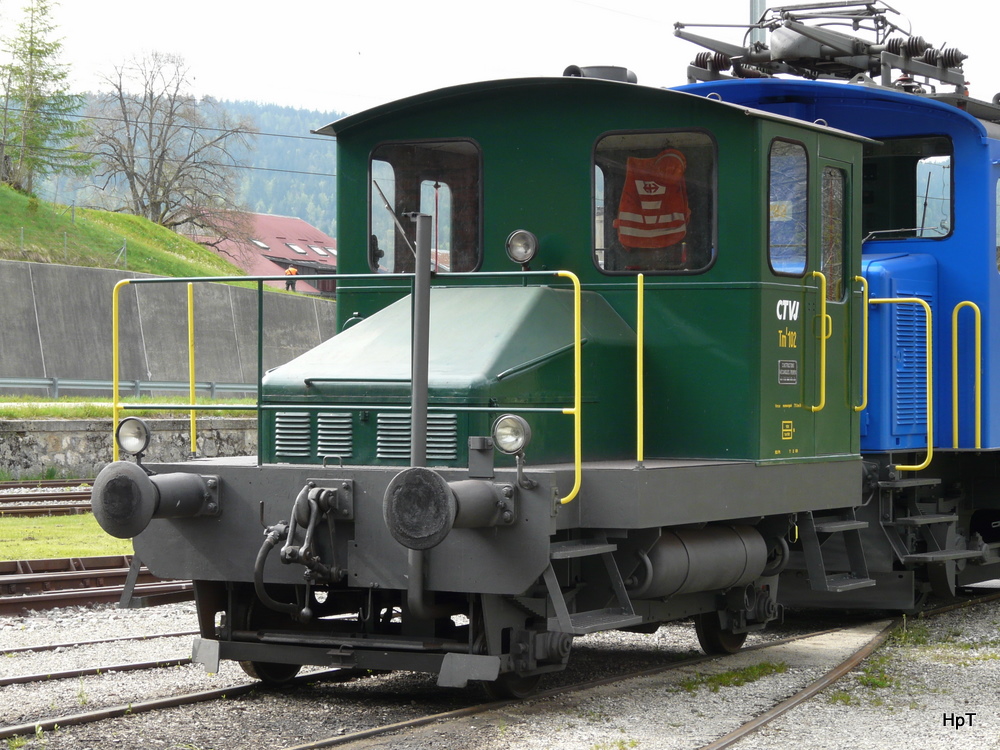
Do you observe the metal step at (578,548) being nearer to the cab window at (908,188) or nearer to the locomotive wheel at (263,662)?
the locomotive wheel at (263,662)

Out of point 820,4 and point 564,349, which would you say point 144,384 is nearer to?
point 820,4

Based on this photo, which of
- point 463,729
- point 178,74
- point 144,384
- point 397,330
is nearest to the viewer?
point 463,729

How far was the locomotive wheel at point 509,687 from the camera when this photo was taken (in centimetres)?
657

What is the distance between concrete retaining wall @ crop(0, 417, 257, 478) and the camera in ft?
71.3

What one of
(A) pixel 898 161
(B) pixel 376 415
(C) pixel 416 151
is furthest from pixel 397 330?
(A) pixel 898 161

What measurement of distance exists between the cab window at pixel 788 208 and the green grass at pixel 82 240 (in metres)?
33.0

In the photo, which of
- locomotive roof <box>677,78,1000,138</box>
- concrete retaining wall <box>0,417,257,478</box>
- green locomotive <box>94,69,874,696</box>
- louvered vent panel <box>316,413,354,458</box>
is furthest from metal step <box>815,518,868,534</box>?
concrete retaining wall <box>0,417,257,478</box>

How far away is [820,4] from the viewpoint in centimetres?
1016

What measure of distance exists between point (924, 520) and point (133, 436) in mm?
5602

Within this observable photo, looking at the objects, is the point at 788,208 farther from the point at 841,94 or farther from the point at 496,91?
the point at 841,94

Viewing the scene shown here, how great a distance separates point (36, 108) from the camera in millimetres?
48000

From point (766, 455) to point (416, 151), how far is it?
2613 mm

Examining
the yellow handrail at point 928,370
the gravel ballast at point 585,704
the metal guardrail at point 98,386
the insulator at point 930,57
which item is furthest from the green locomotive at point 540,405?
the metal guardrail at point 98,386

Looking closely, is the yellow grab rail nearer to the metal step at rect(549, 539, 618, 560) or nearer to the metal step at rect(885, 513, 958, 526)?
the metal step at rect(549, 539, 618, 560)
